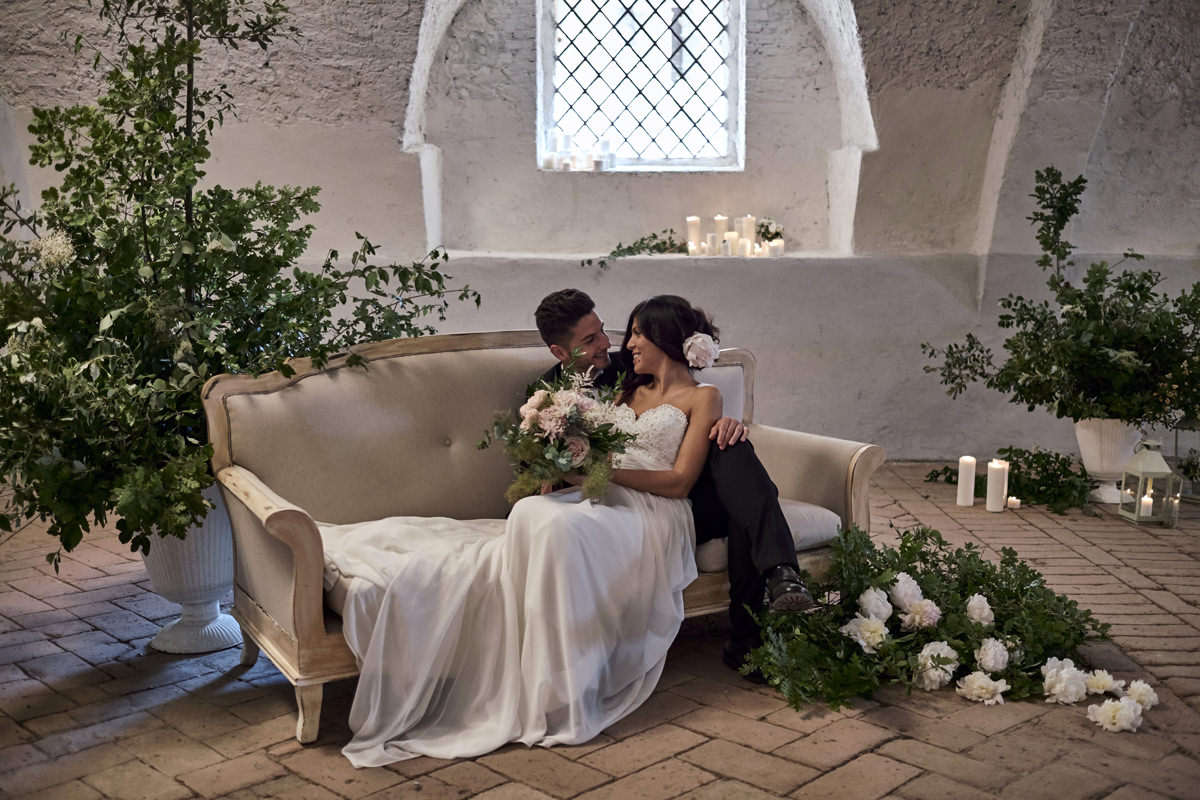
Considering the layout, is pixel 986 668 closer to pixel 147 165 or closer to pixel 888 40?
pixel 147 165

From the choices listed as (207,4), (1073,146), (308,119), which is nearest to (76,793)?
(207,4)

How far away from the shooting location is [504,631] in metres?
3.22

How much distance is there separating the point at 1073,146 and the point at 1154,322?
5.29 feet

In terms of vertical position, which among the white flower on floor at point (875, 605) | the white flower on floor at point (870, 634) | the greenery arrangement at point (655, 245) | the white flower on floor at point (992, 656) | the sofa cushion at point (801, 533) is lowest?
the white flower on floor at point (992, 656)

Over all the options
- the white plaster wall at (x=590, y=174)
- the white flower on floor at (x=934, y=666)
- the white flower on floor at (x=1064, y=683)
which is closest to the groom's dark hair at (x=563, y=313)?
the white flower on floor at (x=934, y=666)

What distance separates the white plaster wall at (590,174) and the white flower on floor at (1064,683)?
15.8 ft

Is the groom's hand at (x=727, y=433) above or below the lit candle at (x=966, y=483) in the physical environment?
above

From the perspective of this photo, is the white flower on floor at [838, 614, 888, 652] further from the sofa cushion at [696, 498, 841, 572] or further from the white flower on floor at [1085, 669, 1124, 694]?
the white flower on floor at [1085, 669, 1124, 694]

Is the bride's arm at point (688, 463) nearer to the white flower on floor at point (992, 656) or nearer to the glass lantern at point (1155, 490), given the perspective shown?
the white flower on floor at point (992, 656)

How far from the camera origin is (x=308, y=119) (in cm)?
635

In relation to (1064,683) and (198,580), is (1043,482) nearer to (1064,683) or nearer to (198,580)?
(1064,683)

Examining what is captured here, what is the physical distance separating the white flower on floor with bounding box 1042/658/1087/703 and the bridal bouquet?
4.98 ft

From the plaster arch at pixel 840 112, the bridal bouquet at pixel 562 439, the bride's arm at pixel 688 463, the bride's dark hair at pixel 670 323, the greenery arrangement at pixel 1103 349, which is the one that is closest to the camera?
the bridal bouquet at pixel 562 439

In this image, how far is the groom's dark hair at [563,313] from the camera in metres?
3.96
